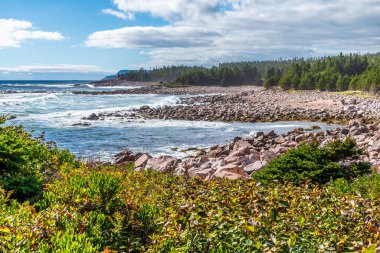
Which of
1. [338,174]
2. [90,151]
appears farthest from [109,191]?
[90,151]

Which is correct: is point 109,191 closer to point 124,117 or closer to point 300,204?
point 300,204

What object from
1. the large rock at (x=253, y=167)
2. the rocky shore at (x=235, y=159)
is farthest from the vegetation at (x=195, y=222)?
the large rock at (x=253, y=167)

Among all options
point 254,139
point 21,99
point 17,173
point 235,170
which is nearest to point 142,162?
point 235,170

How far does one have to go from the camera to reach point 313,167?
940 centimetres

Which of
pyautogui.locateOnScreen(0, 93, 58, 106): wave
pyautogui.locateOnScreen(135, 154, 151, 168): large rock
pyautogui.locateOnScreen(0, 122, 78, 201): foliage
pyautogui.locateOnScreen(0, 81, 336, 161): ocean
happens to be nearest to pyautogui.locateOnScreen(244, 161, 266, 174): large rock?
pyautogui.locateOnScreen(135, 154, 151, 168): large rock

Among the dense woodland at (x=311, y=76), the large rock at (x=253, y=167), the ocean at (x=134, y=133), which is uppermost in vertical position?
the dense woodland at (x=311, y=76)

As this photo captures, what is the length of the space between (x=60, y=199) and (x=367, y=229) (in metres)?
4.06

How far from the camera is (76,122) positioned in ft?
98.6

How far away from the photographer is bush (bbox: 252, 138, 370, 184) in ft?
30.4

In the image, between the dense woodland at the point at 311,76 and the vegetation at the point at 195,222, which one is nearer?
the vegetation at the point at 195,222

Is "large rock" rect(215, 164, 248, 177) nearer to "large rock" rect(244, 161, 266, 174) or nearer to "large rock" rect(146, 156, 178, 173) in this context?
"large rock" rect(244, 161, 266, 174)

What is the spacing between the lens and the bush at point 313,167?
9.27m

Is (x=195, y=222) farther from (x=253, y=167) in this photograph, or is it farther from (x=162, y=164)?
(x=162, y=164)

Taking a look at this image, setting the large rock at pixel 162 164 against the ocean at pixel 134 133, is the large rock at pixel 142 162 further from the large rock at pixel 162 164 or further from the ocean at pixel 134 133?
the ocean at pixel 134 133
